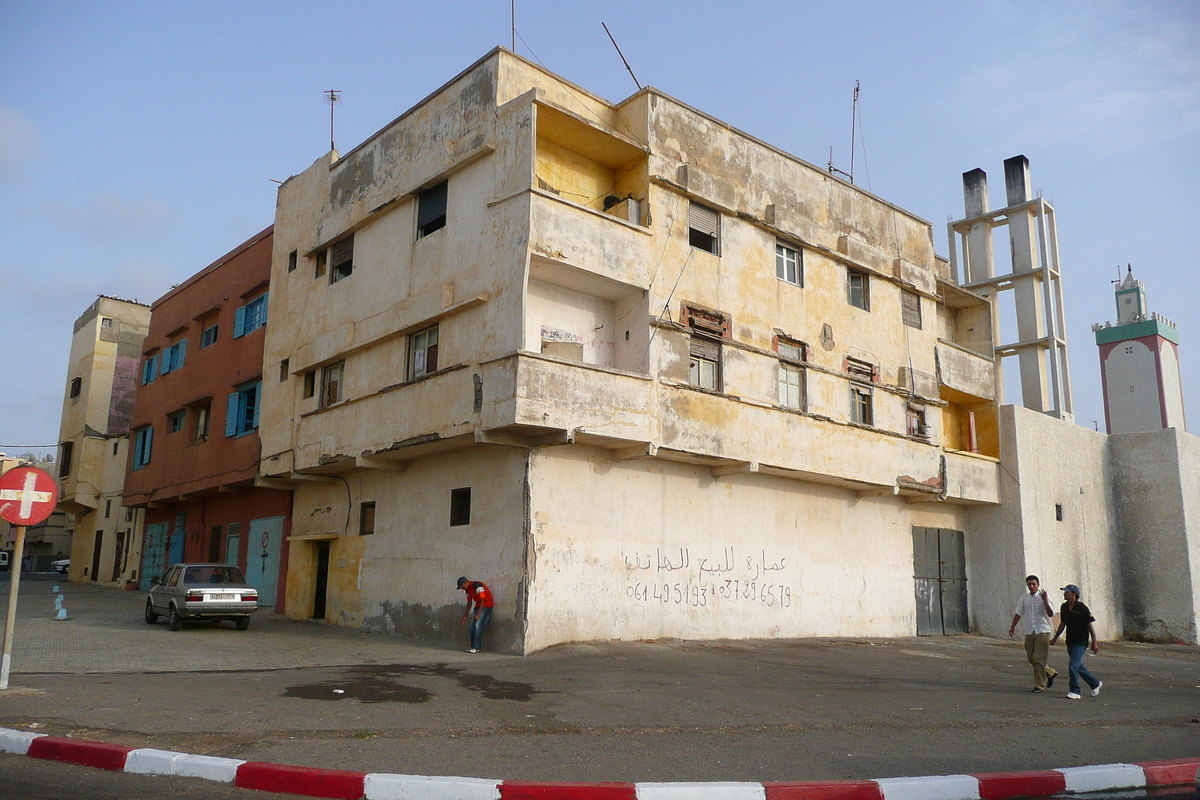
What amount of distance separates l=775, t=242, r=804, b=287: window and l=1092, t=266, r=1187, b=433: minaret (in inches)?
1524

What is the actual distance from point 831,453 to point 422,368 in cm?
939

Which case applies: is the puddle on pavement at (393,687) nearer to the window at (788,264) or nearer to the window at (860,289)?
the window at (788,264)

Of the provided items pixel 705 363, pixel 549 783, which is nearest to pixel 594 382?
pixel 705 363

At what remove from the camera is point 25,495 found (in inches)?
401

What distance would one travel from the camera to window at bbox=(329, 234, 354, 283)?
21172mm

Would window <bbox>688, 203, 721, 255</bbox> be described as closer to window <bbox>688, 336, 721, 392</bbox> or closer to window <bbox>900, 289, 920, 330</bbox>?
window <bbox>688, 336, 721, 392</bbox>

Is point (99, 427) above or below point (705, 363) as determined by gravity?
above

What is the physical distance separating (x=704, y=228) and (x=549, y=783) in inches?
572

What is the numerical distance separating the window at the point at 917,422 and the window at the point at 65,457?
1319 inches

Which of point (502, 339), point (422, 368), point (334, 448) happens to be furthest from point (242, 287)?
point (502, 339)

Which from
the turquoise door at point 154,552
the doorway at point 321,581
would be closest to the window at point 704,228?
the doorway at point 321,581

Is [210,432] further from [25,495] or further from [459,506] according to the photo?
[25,495]

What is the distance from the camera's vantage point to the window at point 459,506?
17328 mm

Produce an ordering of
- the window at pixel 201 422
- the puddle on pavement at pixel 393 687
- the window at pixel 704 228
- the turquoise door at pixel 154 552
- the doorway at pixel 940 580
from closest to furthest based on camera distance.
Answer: the puddle on pavement at pixel 393 687 → the window at pixel 704 228 → the doorway at pixel 940 580 → the window at pixel 201 422 → the turquoise door at pixel 154 552
